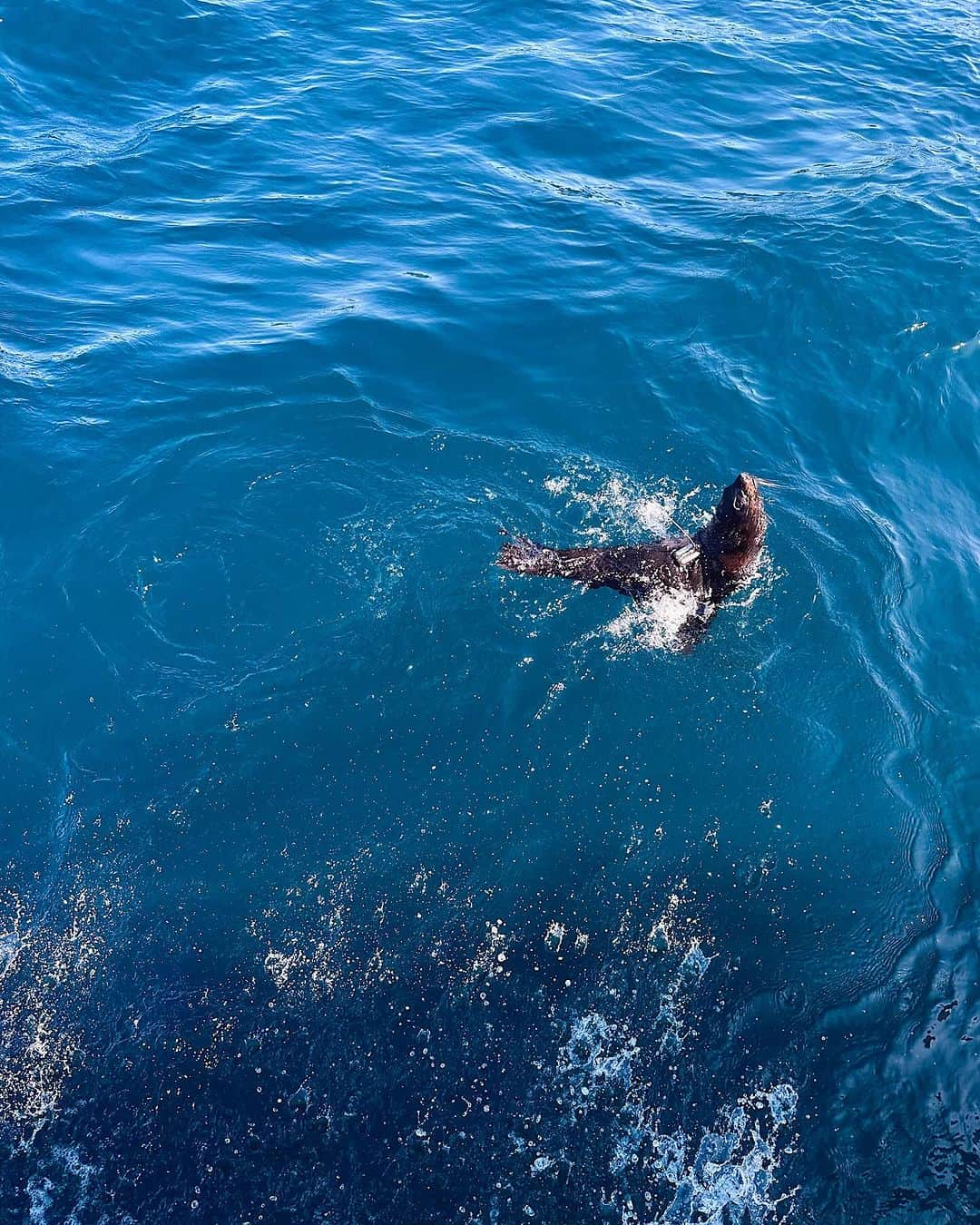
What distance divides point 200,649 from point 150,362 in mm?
7696

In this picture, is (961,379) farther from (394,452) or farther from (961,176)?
(394,452)

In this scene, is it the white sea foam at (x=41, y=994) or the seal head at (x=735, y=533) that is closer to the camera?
the white sea foam at (x=41, y=994)

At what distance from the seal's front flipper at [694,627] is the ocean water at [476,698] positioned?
0.25m

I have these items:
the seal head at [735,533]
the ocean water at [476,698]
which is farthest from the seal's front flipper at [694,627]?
the seal head at [735,533]

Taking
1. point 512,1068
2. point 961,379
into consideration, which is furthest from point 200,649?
point 961,379

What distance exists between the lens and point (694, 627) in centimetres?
1432

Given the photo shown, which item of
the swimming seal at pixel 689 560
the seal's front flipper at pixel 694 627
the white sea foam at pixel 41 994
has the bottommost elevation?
the white sea foam at pixel 41 994

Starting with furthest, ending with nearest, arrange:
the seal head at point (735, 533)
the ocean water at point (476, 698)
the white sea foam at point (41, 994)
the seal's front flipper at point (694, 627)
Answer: the seal's front flipper at point (694, 627) < the seal head at point (735, 533) < the white sea foam at point (41, 994) < the ocean water at point (476, 698)

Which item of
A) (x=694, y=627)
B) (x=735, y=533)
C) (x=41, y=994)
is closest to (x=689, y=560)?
(x=735, y=533)

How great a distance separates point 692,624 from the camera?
14320 mm

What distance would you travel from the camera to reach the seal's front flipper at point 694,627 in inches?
562

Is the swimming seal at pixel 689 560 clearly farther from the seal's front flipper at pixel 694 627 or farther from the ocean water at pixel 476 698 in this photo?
the ocean water at pixel 476 698

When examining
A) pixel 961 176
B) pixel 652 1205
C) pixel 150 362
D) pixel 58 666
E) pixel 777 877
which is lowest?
pixel 652 1205

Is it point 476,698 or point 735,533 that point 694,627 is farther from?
point 476,698
